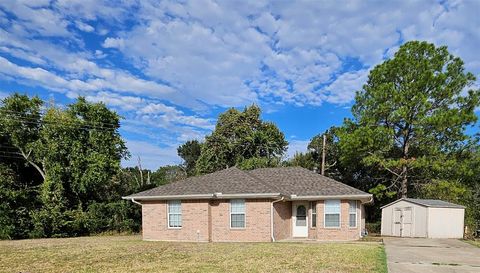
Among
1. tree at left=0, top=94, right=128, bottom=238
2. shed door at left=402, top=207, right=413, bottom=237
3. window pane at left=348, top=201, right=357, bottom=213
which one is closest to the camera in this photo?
window pane at left=348, top=201, right=357, bottom=213

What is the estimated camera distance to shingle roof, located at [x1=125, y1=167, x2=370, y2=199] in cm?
1891

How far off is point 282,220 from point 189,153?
118ft

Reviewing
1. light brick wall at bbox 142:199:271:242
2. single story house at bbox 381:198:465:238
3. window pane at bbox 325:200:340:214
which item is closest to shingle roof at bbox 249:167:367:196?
window pane at bbox 325:200:340:214

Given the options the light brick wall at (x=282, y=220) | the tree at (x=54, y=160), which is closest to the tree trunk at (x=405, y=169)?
the light brick wall at (x=282, y=220)

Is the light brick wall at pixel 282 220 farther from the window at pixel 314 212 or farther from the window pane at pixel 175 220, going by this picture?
the window pane at pixel 175 220

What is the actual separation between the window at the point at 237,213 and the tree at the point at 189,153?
34.5 meters

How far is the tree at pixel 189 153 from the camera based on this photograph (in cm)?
5369

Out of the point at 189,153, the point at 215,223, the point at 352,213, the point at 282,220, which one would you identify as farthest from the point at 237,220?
the point at 189,153

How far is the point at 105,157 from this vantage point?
2647cm

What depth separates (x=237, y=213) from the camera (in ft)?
62.0

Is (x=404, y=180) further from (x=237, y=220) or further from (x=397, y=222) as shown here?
(x=237, y=220)

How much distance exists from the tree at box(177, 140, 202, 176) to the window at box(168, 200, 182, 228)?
109 feet

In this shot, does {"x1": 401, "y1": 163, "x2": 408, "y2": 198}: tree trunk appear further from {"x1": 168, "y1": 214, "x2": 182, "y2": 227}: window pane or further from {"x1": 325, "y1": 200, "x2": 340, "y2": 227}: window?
{"x1": 168, "y1": 214, "x2": 182, "y2": 227}: window pane

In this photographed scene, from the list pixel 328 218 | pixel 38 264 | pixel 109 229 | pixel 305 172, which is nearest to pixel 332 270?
pixel 38 264
